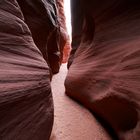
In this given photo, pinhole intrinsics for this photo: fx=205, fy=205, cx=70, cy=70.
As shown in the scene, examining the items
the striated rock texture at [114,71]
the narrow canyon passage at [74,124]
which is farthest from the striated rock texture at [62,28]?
the narrow canyon passage at [74,124]

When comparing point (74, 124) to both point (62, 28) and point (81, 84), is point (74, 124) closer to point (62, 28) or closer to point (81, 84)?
point (81, 84)

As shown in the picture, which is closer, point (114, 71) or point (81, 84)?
point (114, 71)

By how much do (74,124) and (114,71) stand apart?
583mm

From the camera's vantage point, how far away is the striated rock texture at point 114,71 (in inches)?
49.6

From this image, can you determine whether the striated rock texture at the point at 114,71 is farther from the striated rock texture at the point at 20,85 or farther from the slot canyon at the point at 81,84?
the striated rock texture at the point at 20,85

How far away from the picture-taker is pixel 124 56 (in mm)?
1448

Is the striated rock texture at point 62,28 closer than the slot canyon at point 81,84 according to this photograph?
No

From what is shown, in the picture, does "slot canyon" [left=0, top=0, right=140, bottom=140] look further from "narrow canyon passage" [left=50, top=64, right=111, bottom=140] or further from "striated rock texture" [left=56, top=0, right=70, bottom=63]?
"striated rock texture" [left=56, top=0, right=70, bottom=63]

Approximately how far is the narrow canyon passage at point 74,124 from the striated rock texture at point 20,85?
320mm

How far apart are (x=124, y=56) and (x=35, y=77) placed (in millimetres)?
646

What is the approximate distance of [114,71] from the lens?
1527 millimetres

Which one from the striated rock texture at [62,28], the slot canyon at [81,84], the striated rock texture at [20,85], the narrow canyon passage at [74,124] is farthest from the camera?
the striated rock texture at [62,28]

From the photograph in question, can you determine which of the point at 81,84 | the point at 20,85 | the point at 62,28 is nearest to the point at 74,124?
the point at 81,84

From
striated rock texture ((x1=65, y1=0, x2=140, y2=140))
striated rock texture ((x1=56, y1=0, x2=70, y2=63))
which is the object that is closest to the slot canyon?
striated rock texture ((x1=65, y1=0, x2=140, y2=140))
